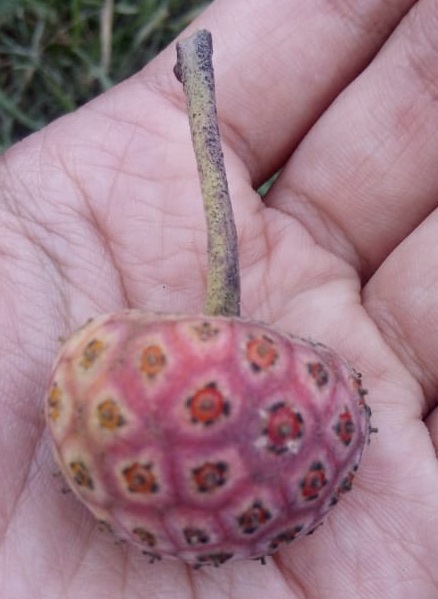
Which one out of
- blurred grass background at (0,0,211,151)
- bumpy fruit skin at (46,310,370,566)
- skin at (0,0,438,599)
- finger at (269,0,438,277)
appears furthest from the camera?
blurred grass background at (0,0,211,151)

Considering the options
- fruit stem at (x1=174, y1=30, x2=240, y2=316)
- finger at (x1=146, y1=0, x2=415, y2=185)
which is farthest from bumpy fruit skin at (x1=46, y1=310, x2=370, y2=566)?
finger at (x1=146, y1=0, x2=415, y2=185)

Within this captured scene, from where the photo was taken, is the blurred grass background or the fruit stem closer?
the fruit stem

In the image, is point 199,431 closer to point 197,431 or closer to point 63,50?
point 197,431

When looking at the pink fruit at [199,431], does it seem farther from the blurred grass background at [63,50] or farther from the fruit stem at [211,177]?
the blurred grass background at [63,50]

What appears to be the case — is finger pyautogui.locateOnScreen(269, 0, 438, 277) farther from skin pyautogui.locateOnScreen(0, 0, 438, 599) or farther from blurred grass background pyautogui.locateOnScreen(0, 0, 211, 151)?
blurred grass background pyautogui.locateOnScreen(0, 0, 211, 151)

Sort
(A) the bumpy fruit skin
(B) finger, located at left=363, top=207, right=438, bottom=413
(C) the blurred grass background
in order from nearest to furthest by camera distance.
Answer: (A) the bumpy fruit skin
(B) finger, located at left=363, top=207, right=438, bottom=413
(C) the blurred grass background

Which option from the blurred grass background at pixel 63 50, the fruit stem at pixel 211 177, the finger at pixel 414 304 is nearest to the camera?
the fruit stem at pixel 211 177

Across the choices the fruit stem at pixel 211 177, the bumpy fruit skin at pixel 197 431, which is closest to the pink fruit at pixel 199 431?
the bumpy fruit skin at pixel 197 431
